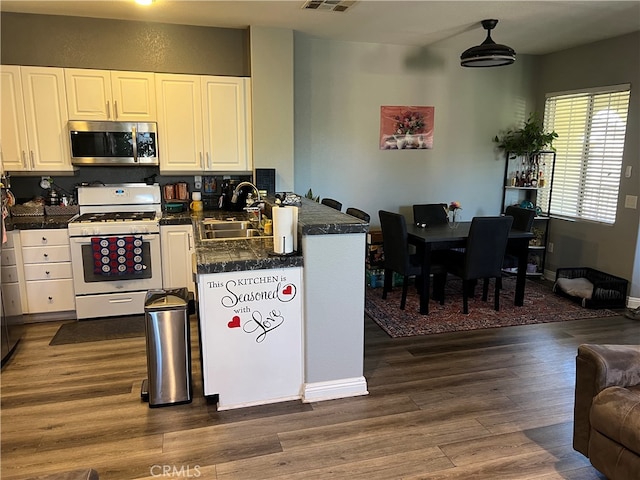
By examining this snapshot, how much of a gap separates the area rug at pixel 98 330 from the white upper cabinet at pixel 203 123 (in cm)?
144

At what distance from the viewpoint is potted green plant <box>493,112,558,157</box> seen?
5250mm

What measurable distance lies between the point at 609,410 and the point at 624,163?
3634mm

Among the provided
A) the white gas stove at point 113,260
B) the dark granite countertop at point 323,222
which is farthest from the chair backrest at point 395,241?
the white gas stove at point 113,260

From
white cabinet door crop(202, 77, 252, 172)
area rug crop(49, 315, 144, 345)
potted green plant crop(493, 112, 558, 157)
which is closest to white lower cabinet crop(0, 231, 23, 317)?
area rug crop(49, 315, 144, 345)

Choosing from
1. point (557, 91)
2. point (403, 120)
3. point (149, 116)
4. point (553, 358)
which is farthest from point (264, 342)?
point (557, 91)

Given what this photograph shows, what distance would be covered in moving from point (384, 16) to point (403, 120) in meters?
1.51

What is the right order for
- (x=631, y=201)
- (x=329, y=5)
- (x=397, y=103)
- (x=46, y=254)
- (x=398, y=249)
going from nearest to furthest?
1. (x=329, y=5)
2. (x=46, y=254)
3. (x=398, y=249)
4. (x=631, y=201)
5. (x=397, y=103)

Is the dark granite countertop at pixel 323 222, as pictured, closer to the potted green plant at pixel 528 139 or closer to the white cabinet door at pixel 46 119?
the white cabinet door at pixel 46 119

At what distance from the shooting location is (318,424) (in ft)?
8.37

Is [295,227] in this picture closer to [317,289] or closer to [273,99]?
[317,289]

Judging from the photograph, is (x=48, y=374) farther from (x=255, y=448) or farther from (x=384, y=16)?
(x=384, y=16)

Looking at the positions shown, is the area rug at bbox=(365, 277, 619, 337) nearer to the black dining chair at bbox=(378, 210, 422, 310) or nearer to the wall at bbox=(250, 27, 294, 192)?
the black dining chair at bbox=(378, 210, 422, 310)

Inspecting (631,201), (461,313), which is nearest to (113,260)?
(461,313)

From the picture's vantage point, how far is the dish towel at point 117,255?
3.86 metres
